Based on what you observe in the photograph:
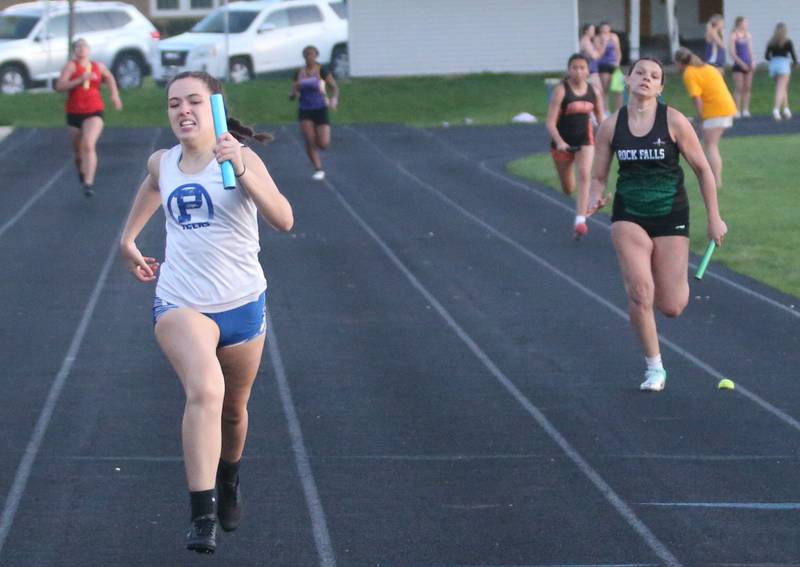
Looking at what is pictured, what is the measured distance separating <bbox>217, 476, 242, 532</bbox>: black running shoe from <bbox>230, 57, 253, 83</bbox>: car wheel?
29118mm

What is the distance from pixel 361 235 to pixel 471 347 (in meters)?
5.53

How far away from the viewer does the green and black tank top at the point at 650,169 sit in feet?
27.6

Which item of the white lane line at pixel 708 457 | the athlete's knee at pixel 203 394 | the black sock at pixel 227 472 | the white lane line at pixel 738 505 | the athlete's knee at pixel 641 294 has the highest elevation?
the athlete's knee at pixel 203 394

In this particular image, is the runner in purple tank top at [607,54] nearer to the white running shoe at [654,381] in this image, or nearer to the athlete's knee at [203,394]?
the white running shoe at [654,381]

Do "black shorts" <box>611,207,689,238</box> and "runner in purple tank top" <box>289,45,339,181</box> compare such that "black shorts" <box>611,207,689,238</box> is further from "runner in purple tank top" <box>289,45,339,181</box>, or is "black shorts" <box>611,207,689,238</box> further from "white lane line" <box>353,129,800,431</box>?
"runner in purple tank top" <box>289,45,339,181</box>

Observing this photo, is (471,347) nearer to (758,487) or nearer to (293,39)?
(758,487)

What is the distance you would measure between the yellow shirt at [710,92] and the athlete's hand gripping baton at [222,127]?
1234 cm

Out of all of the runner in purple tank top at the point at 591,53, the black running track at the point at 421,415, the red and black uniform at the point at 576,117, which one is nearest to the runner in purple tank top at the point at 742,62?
the runner in purple tank top at the point at 591,53

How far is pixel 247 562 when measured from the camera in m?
5.66

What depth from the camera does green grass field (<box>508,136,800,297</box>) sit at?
43.9 feet

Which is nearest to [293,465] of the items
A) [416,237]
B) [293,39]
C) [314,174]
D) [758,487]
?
[758,487]

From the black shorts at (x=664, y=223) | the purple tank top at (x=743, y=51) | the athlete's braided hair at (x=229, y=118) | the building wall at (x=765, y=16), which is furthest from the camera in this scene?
the building wall at (x=765, y=16)

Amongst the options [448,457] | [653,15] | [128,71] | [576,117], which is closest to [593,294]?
[576,117]

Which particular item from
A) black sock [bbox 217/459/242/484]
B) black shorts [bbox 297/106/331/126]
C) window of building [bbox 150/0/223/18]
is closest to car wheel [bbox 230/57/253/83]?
black shorts [bbox 297/106/331/126]
